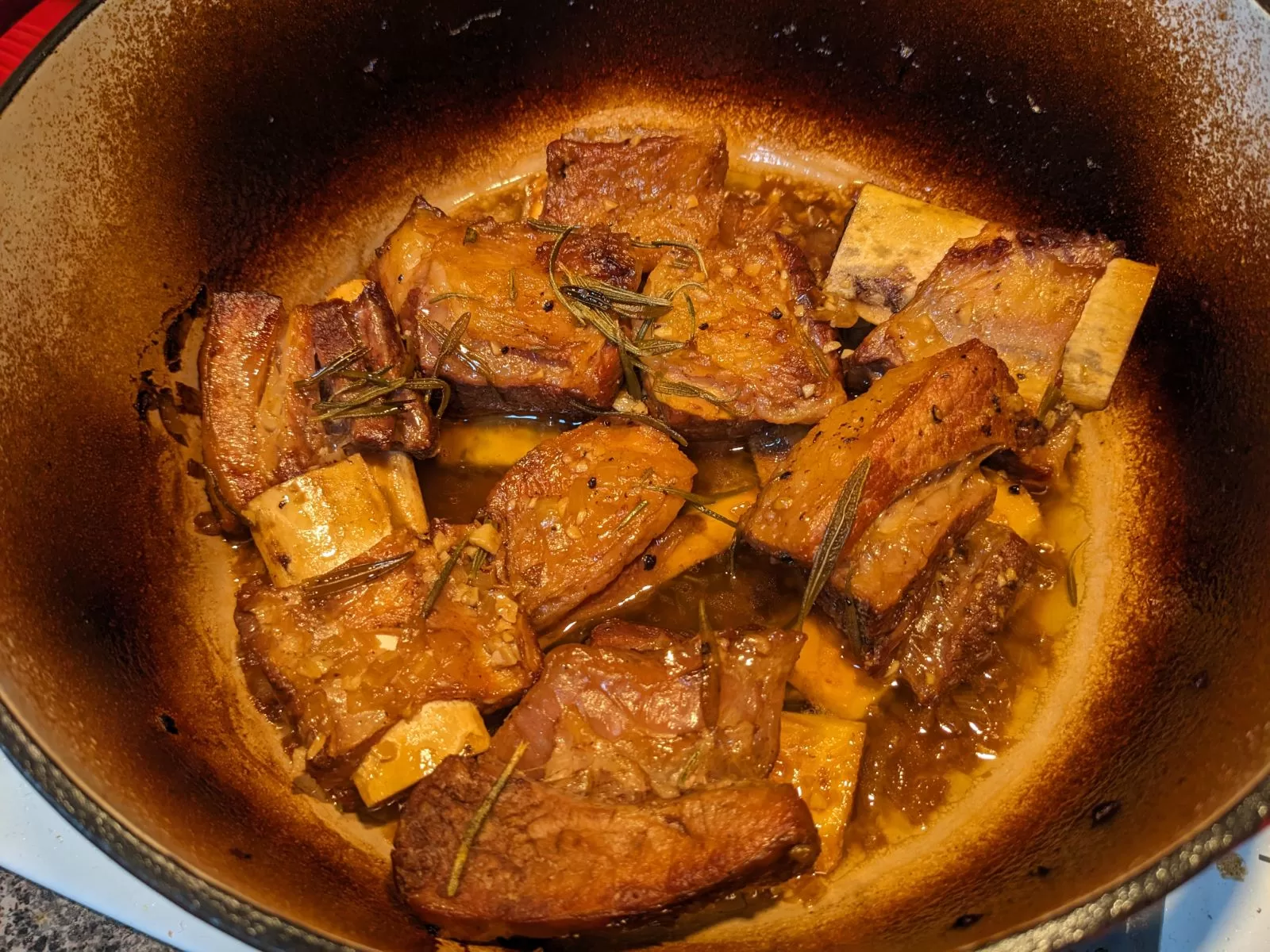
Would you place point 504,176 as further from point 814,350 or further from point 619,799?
point 619,799

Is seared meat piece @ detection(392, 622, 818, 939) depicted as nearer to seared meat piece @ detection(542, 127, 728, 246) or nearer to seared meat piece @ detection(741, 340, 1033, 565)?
seared meat piece @ detection(741, 340, 1033, 565)

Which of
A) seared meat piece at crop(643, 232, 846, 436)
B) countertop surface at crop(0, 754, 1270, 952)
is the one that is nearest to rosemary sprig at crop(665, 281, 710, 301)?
seared meat piece at crop(643, 232, 846, 436)

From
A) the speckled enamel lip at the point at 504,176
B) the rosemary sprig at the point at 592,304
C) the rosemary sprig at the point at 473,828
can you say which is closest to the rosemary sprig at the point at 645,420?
the rosemary sprig at the point at 592,304

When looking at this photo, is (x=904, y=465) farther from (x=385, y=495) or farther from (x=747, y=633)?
(x=385, y=495)

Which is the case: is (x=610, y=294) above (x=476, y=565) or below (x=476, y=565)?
above

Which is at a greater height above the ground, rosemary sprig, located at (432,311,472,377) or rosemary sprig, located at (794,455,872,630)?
rosemary sprig, located at (432,311,472,377)

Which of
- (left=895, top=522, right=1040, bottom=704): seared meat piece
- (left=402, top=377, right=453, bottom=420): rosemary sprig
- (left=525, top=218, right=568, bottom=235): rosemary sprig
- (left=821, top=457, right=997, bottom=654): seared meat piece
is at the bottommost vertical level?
(left=895, top=522, right=1040, bottom=704): seared meat piece

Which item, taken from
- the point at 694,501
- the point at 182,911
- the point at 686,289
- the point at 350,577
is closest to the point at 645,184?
the point at 686,289
